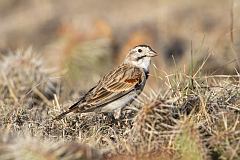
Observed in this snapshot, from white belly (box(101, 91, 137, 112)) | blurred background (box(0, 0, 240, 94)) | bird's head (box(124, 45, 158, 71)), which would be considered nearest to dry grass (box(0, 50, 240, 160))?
white belly (box(101, 91, 137, 112))

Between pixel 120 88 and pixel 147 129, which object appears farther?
pixel 120 88

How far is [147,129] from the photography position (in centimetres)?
651

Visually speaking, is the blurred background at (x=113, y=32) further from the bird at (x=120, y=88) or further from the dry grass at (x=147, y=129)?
the dry grass at (x=147, y=129)

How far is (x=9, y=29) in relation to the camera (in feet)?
60.3

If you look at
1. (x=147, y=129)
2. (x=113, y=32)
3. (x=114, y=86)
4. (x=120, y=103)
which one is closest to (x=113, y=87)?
(x=114, y=86)

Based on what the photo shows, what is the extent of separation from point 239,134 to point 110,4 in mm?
13510

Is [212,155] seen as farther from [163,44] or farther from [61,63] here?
[163,44]

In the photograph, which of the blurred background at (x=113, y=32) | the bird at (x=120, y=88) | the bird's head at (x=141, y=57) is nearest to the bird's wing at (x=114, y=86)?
the bird at (x=120, y=88)

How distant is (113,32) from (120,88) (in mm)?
7427

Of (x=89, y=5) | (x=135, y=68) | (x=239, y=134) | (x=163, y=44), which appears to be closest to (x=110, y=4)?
(x=89, y=5)

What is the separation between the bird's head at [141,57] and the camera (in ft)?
29.0

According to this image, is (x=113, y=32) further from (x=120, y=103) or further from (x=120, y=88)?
(x=120, y=103)

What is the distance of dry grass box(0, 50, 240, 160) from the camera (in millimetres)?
6047

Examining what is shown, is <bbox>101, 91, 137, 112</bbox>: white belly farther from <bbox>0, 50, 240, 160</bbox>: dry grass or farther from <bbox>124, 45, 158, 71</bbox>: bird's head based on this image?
<bbox>124, 45, 158, 71</bbox>: bird's head
